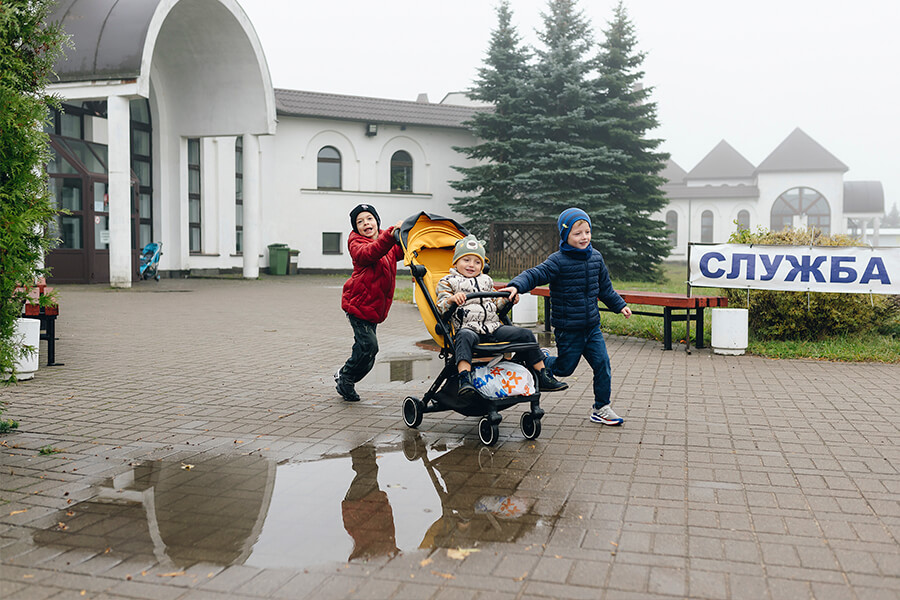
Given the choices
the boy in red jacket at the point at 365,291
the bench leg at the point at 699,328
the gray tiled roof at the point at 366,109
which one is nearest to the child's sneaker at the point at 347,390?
the boy in red jacket at the point at 365,291

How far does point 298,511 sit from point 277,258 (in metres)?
29.8

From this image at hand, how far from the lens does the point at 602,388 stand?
693cm

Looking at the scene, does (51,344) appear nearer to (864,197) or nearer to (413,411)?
(413,411)

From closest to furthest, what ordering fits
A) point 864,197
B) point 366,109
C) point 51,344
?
1. point 51,344
2. point 366,109
3. point 864,197

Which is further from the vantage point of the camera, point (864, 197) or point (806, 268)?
point (864, 197)

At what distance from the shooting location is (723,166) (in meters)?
77.9

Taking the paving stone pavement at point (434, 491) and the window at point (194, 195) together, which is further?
the window at point (194, 195)

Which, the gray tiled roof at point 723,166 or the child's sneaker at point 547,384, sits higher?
the gray tiled roof at point 723,166

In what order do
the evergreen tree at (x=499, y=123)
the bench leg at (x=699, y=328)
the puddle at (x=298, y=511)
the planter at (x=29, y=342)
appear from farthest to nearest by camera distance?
1. the evergreen tree at (x=499, y=123)
2. the bench leg at (x=699, y=328)
3. the planter at (x=29, y=342)
4. the puddle at (x=298, y=511)

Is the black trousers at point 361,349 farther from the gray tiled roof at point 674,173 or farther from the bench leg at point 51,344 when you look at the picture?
the gray tiled roof at point 674,173

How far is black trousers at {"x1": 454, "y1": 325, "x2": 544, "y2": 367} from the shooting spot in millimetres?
6133

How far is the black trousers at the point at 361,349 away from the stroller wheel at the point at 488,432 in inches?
67.7

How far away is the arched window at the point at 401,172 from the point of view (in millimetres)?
37406

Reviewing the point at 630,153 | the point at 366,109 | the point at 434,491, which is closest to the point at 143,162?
the point at 366,109
